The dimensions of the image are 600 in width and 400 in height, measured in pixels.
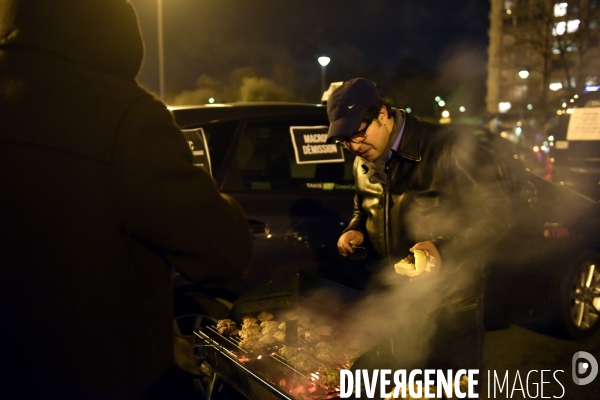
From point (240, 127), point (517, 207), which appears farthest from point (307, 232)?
point (517, 207)

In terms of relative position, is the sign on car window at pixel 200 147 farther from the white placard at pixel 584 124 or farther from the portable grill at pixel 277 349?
the white placard at pixel 584 124

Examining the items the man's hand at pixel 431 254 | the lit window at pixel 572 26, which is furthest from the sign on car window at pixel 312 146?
the lit window at pixel 572 26

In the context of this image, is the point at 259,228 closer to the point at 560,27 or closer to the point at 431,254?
the point at 431,254

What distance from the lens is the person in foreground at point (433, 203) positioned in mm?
2680

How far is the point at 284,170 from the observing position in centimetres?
414

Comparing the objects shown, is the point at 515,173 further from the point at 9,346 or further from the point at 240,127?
the point at 9,346

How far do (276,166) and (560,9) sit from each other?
30384 mm

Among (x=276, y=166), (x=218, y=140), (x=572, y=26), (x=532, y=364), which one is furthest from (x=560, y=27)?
(x=218, y=140)

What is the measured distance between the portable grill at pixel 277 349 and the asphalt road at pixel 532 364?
170 cm

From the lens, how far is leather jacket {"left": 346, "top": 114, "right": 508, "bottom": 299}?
268 cm

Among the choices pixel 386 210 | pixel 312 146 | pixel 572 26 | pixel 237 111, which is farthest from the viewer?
pixel 572 26

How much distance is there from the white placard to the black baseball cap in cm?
905

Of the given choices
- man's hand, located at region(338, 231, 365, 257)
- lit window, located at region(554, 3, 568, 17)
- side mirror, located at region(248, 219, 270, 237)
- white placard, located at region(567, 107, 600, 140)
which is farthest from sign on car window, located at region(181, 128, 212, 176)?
lit window, located at region(554, 3, 568, 17)

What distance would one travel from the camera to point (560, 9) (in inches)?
1164
